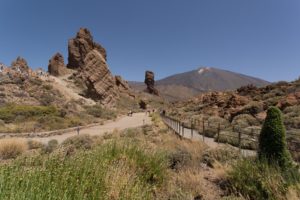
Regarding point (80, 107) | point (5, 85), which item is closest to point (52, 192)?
point (80, 107)

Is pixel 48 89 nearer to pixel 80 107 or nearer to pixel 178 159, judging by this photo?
pixel 80 107

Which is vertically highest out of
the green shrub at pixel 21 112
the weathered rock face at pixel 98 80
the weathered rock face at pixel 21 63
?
the weathered rock face at pixel 21 63

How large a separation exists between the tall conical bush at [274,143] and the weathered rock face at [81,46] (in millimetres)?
75659

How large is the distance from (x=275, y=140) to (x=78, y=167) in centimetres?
532

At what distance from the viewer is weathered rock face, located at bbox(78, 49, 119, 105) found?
57.1 meters

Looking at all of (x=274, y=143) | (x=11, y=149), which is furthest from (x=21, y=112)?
(x=274, y=143)

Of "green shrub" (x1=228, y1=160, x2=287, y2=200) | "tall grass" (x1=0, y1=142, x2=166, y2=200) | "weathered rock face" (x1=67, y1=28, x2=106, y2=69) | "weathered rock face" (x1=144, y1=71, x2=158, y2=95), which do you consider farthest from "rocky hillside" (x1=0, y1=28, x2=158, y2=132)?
"weathered rock face" (x1=144, y1=71, x2=158, y2=95)

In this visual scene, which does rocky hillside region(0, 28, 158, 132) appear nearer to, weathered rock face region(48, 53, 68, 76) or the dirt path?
weathered rock face region(48, 53, 68, 76)

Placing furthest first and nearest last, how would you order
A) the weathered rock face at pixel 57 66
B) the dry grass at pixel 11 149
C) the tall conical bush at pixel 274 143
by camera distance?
1. the weathered rock face at pixel 57 66
2. the dry grass at pixel 11 149
3. the tall conical bush at pixel 274 143

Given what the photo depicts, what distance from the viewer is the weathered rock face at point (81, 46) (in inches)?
3167

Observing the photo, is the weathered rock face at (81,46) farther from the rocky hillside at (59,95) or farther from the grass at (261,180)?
the grass at (261,180)

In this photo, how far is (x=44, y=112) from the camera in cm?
3444

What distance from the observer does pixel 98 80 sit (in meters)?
58.1

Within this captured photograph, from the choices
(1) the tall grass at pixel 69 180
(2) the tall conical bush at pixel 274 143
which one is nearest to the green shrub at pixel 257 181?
(2) the tall conical bush at pixel 274 143
